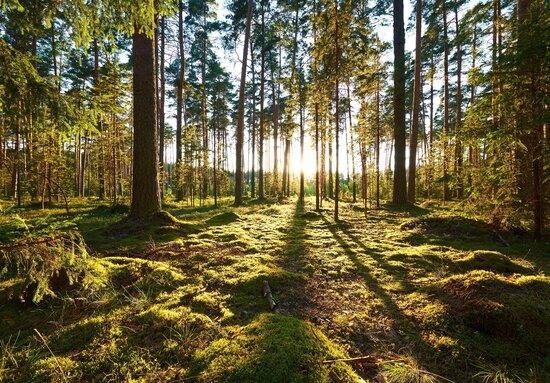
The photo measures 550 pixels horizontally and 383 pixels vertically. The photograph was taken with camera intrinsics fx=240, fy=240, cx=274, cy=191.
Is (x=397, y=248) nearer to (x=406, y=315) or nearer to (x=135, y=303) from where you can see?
(x=406, y=315)

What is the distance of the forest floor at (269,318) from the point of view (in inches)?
80.6

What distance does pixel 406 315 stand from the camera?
3162 millimetres

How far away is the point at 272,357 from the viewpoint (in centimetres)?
204

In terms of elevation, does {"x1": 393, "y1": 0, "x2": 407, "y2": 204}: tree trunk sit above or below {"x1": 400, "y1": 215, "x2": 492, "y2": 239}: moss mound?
above

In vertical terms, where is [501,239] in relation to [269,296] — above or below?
above

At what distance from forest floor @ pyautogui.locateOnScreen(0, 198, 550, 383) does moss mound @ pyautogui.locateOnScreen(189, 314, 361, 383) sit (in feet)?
0.03

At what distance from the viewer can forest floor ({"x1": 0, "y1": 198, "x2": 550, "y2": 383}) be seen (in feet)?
6.72

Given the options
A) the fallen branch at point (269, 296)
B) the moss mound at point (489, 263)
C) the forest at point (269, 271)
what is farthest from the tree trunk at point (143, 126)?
the moss mound at point (489, 263)

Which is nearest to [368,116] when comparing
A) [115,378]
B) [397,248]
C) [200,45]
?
[397,248]

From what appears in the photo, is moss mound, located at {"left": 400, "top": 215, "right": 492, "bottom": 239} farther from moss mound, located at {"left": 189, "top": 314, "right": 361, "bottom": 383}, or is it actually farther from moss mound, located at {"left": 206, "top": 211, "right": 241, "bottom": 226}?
moss mound, located at {"left": 189, "top": 314, "right": 361, "bottom": 383}

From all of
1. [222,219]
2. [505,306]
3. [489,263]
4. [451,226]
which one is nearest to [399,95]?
[451,226]

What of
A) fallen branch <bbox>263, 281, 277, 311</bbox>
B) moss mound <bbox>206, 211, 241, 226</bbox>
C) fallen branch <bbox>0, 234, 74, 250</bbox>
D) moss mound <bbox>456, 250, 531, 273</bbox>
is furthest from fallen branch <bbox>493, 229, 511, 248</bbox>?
fallen branch <bbox>0, 234, 74, 250</bbox>

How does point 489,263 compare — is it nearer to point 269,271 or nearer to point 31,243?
point 269,271

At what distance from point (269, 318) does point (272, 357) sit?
67 cm
